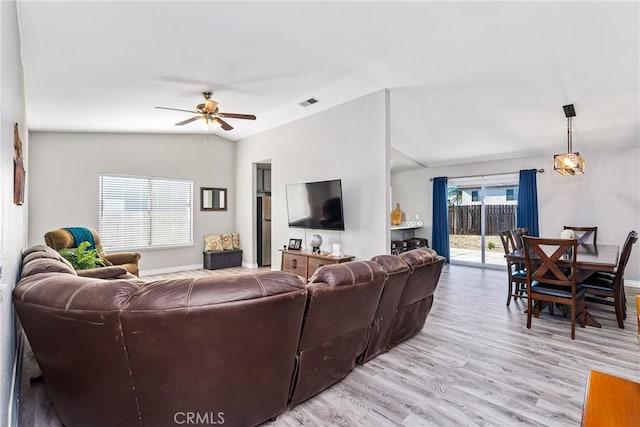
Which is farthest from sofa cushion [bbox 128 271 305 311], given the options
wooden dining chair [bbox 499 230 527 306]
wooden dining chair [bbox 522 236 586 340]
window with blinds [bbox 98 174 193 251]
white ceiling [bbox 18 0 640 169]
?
window with blinds [bbox 98 174 193 251]

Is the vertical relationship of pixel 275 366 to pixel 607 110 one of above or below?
below

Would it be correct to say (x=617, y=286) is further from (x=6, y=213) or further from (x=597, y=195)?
(x=6, y=213)

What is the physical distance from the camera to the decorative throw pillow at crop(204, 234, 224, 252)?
6949mm

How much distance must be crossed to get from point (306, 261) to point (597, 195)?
210 inches

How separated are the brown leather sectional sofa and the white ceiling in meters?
2.11

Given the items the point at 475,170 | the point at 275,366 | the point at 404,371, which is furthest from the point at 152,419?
the point at 475,170

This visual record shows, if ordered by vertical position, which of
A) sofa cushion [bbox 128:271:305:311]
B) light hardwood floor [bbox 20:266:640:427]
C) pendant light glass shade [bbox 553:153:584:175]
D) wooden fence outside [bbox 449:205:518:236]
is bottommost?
light hardwood floor [bbox 20:266:640:427]

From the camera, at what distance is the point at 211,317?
4.70ft

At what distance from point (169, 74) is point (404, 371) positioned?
3.90m

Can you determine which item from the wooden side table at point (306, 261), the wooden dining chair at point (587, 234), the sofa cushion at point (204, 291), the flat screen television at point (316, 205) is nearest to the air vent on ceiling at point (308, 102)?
the flat screen television at point (316, 205)

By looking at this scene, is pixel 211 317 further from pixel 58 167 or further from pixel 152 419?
pixel 58 167

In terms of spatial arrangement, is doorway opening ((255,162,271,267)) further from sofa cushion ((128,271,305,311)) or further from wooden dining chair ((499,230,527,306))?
sofa cushion ((128,271,305,311))

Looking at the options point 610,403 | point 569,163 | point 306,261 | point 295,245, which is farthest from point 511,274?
point 610,403

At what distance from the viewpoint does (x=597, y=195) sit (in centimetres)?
555
